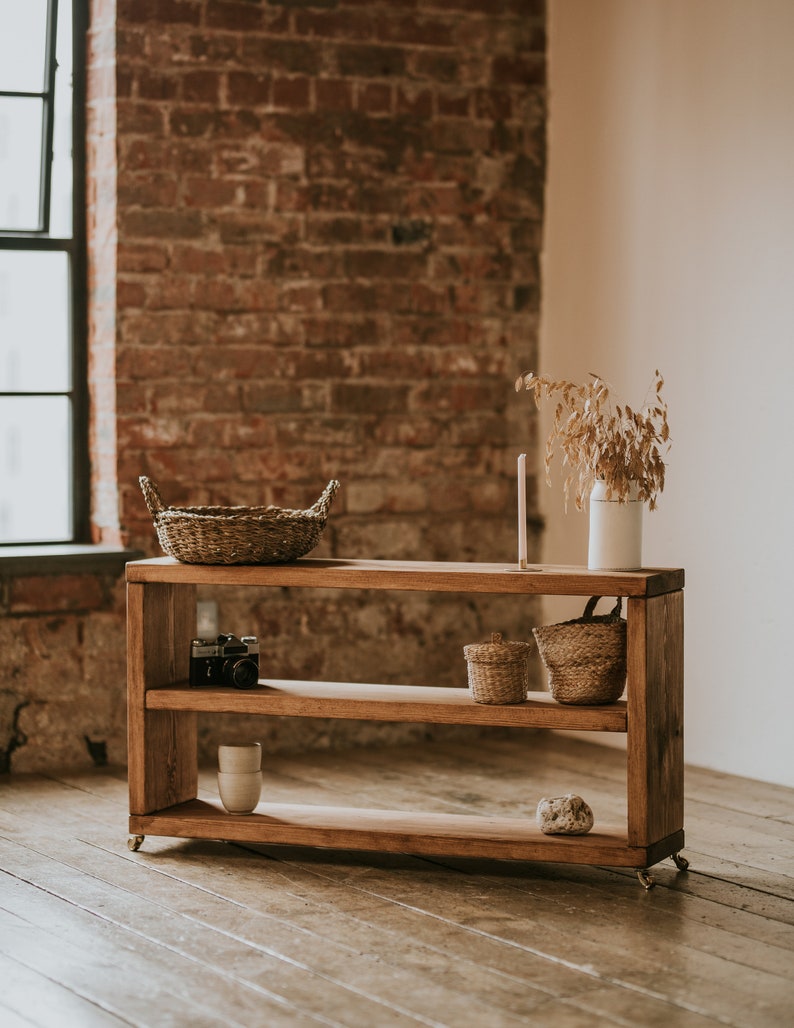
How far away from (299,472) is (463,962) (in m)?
2.32

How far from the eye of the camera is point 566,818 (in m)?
3.43

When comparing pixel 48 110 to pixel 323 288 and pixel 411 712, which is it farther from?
pixel 411 712

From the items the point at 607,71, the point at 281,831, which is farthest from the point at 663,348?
the point at 281,831

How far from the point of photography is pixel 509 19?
5121 millimetres

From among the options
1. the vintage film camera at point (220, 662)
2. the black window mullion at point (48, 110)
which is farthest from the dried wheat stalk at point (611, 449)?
the black window mullion at point (48, 110)

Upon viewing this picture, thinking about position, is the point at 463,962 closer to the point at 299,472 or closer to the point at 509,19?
the point at 299,472

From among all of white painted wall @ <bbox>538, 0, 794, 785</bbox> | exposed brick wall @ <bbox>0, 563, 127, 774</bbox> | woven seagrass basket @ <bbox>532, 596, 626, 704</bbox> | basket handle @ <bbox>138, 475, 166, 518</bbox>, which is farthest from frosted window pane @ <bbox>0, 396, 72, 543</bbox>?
woven seagrass basket @ <bbox>532, 596, 626, 704</bbox>

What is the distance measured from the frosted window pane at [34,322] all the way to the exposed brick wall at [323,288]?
0.40 feet

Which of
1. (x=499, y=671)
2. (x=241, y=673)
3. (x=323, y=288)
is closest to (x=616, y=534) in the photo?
(x=499, y=671)

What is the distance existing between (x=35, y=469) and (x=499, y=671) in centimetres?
196

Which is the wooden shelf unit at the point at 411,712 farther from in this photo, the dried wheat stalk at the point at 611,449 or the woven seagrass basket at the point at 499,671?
the dried wheat stalk at the point at 611,449

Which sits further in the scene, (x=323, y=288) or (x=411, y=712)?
(x=323, y=288)

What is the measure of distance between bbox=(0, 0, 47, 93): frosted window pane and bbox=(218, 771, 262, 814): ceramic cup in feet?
7.67

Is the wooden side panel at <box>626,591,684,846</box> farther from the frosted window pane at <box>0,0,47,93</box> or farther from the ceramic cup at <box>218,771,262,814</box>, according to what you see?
the frosted window pane at <box>0,0,47,93</box>
